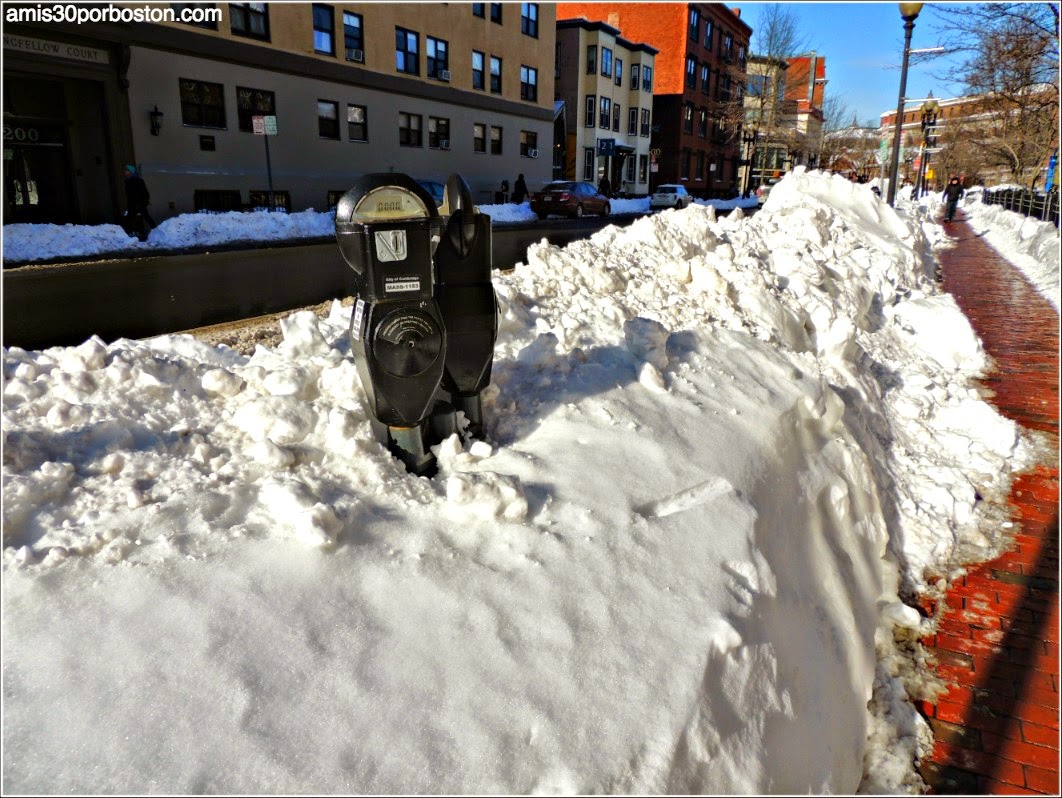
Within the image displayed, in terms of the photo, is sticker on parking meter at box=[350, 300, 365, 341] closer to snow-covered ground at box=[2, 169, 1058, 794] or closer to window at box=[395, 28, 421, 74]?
snow-covered ground at box=[2, 169, 1058, 794]

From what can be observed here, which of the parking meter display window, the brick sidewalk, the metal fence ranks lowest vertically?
the brick sidewalk

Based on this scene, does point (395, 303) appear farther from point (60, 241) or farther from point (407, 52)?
point (407, 52)

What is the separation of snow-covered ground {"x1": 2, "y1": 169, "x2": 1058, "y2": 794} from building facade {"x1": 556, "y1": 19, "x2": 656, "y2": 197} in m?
44.3

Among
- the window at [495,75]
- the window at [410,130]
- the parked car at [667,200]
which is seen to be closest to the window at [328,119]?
the window at [410,130]

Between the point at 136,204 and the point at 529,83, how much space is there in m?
23.5

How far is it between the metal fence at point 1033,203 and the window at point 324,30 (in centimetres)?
2187

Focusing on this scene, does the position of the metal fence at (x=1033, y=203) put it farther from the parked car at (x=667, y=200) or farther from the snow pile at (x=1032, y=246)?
the parked car at (x=667, y=200)

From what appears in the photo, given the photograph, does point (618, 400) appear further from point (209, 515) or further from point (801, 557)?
point (209, 515)

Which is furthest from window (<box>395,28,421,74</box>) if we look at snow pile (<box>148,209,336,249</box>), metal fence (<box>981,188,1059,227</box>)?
metal fence (<box>981,188,1059,227</box>)

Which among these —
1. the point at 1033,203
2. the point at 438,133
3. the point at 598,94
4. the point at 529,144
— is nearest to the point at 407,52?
the point at 438,133

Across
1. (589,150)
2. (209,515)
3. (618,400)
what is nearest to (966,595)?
(618,400)

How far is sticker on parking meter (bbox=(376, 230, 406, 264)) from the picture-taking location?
299 cm

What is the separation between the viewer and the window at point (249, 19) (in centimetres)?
2277

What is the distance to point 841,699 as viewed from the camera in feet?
10.8
